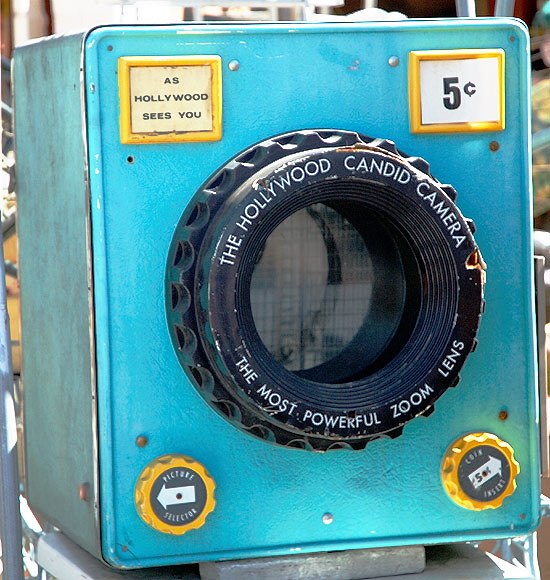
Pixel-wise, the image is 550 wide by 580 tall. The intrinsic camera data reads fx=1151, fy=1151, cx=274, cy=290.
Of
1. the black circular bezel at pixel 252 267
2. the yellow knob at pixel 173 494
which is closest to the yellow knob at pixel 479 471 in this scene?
the black circular bezel at pixel 252 267

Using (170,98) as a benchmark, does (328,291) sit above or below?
below

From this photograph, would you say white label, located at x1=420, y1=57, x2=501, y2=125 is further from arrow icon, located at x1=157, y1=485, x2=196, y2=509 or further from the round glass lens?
arrow icon, located at x1=157, y1=485, x2=196, y2=509

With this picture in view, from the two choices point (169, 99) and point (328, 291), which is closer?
point (169, 99)

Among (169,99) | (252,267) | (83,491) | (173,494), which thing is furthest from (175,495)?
(169,99)

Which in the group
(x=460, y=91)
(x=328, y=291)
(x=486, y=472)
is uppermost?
(x=460, y=91)

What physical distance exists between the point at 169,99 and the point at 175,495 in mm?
621

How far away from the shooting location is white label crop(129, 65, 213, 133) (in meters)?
1.78

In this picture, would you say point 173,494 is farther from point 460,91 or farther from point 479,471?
point 460,91

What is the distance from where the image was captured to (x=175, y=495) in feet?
5.95

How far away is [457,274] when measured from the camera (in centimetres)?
183

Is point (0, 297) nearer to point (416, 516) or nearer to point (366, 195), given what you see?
point (366, 195)

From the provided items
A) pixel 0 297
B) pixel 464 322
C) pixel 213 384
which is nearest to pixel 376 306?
pixel 464 322

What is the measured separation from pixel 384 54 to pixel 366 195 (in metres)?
0.24

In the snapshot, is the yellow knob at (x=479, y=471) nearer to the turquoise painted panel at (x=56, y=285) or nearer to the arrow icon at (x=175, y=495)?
the arrow icon at (x=175, y=495)
